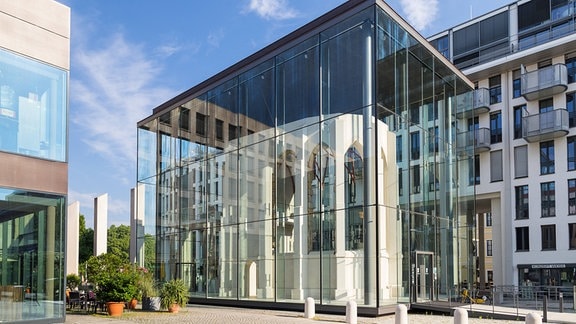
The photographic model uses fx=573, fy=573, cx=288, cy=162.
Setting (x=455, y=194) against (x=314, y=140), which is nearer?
(x=314, y=140)

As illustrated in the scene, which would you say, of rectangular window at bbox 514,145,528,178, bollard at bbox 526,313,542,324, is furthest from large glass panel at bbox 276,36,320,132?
rectangular window at bbox 514,145,528,178

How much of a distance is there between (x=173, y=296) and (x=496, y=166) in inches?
1145

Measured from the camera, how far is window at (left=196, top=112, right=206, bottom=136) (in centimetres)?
3266

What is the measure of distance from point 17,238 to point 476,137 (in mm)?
34459

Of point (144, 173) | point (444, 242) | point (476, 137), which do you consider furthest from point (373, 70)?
point (476, 137)

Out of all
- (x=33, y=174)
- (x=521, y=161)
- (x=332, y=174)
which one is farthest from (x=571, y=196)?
(x=33, y=174)

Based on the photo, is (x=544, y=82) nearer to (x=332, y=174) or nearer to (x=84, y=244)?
(x=332, y=174)

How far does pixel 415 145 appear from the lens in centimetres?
2550

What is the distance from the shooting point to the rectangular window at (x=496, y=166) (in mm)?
42750

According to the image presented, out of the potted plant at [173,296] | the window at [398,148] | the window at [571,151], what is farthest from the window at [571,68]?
the potted plant at [173,296]

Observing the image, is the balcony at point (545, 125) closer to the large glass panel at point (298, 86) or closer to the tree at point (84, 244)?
the large glass panel at point (298, 86)

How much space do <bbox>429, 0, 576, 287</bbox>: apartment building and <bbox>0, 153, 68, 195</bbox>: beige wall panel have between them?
26.6m

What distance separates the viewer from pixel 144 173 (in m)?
38.3

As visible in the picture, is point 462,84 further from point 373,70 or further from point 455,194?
point 373,70
